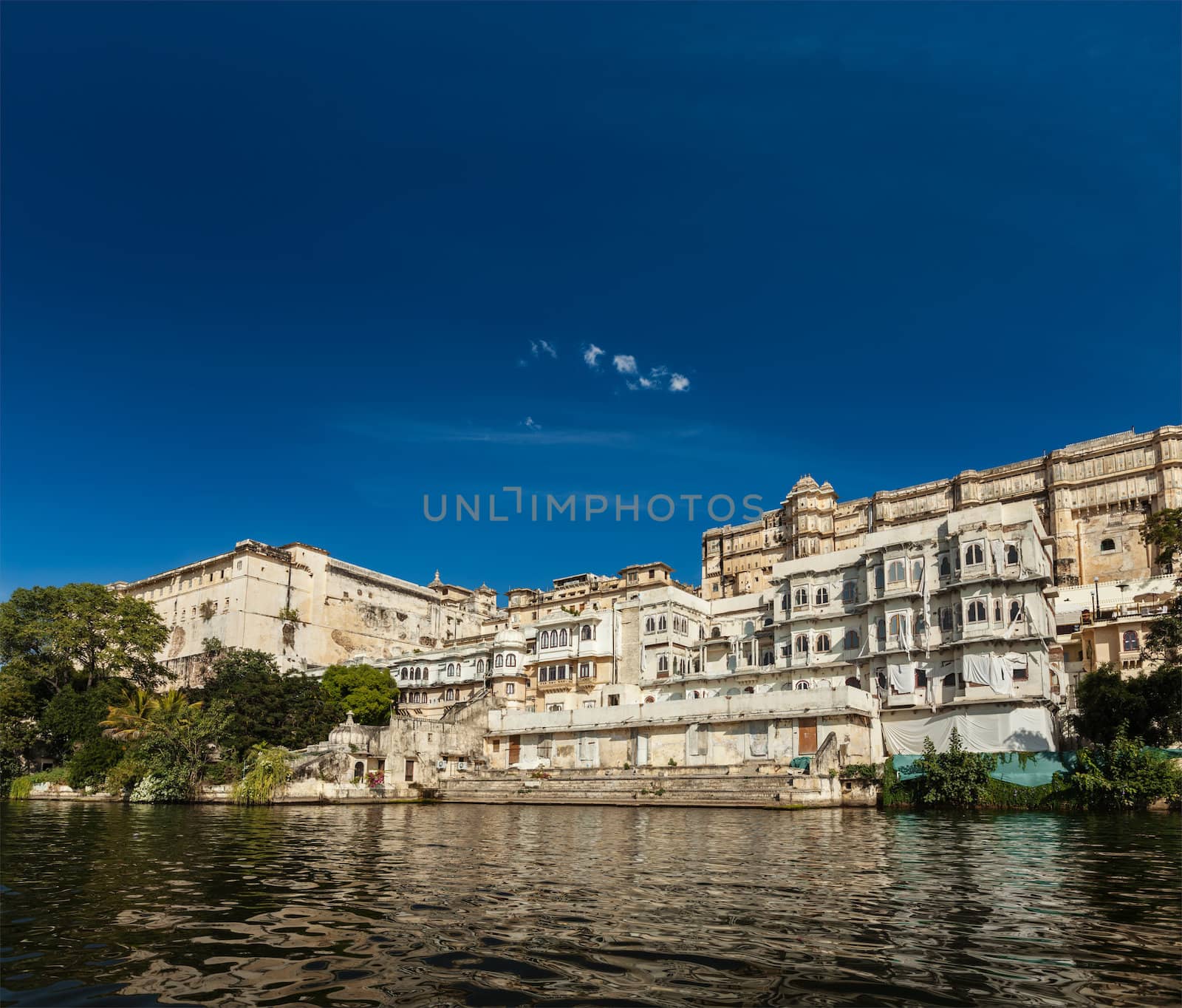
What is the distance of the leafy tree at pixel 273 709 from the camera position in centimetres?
5562

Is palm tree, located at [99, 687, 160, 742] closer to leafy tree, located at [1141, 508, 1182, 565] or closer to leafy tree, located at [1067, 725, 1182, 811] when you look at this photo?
leafy tree, located at [1067, 725, 1182, 811]

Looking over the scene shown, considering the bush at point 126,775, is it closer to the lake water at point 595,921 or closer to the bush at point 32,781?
the bush at point 32,781

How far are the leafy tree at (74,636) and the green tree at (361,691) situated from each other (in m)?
14.2

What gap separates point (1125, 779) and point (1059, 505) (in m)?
53.0

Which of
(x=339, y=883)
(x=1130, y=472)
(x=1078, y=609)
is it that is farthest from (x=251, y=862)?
(x=1130, y=472)

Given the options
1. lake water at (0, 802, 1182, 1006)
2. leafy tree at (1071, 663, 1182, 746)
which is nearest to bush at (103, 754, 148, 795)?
lake water at (0, 802, 1182, 1006)

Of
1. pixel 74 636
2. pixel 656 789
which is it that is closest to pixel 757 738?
pixel 656 789

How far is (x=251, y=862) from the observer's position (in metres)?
19.5

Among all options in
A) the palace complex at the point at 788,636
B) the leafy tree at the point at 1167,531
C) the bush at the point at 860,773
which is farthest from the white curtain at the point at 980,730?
the leafy tree at the point at 1167,531

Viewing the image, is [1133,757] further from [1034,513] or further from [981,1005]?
[981,1005]

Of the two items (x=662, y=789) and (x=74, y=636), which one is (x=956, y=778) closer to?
(x=662, y=789)

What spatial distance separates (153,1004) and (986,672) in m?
45.3

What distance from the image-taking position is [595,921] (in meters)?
12.4

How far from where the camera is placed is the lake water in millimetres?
8984
